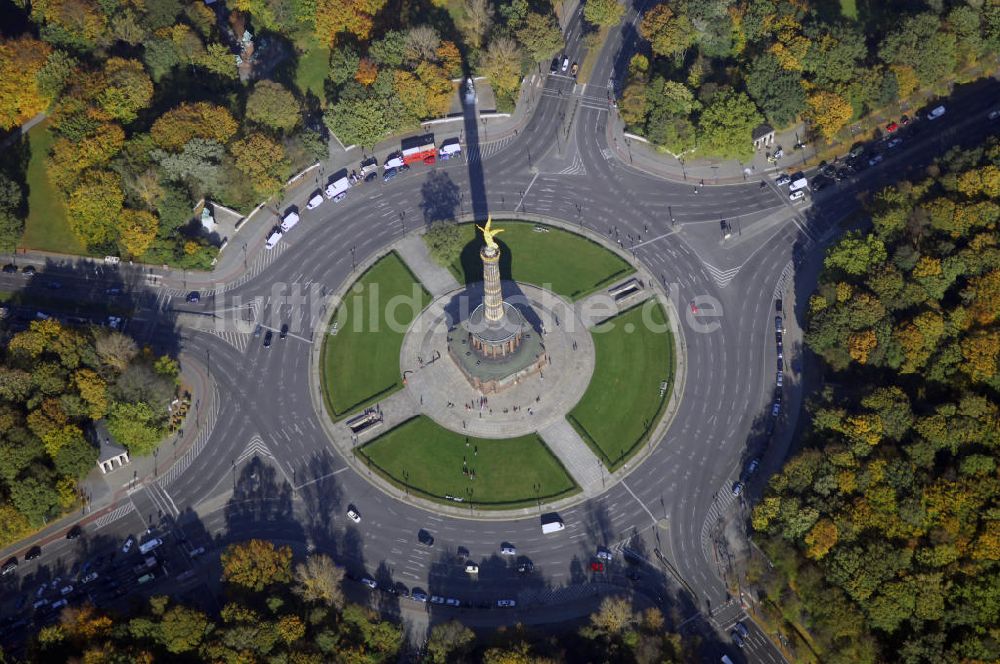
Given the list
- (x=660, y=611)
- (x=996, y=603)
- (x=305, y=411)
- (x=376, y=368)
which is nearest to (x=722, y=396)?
(x=660, y=611)

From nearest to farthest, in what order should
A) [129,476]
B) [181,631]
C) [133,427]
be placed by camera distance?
[181,631] < [133,427] < [129,476]

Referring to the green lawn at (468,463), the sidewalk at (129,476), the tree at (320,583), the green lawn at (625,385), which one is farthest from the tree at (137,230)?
the green lawn at (625,385)

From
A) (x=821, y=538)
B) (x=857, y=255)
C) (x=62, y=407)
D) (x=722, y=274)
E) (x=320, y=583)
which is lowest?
(x=821, y=538)

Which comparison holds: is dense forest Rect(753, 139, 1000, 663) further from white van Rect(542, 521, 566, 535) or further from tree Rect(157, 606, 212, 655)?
tree Rect(157, 606, 212, 655)

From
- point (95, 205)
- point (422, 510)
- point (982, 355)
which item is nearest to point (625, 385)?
point (422, 510)

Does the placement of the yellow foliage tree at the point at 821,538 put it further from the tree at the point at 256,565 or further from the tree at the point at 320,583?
the tree at the point at 256,565

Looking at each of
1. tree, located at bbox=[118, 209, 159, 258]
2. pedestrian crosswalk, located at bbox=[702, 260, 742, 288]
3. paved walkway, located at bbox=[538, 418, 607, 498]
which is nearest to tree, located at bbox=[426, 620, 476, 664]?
paved walkway, located at bbox=[538, 418, 607, 498]

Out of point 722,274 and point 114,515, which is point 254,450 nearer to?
point 114,515
